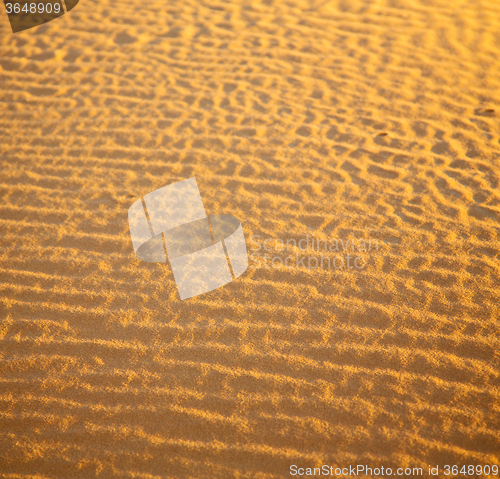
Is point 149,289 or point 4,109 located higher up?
point 4,109

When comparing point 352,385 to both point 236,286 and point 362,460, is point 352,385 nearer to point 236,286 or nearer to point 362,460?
point 362,460

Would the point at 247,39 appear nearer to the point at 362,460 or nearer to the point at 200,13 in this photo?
the point at 200,13

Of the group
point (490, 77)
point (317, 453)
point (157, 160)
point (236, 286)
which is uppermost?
point (490, 77)

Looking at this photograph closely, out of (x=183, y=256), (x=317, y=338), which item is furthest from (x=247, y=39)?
(x=317, y=338)

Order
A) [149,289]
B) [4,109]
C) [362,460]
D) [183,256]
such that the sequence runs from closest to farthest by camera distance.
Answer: [362,460] → [149,289] → [183,256] → [4,109]

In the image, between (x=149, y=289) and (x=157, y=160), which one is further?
(x=157, y=160)

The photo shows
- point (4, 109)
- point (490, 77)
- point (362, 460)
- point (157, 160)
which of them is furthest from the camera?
point (490, 77)
